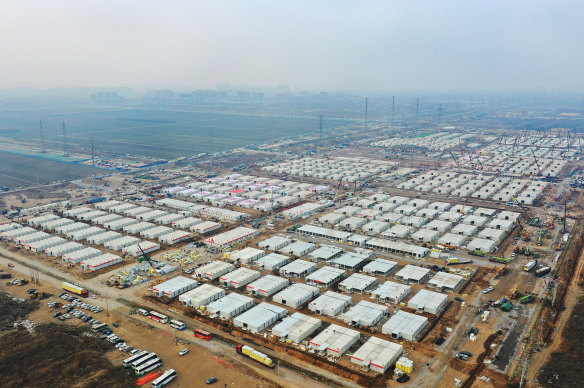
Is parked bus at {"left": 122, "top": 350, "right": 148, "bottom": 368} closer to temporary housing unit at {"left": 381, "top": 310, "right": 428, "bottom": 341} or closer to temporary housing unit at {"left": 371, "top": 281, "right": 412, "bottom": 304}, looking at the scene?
temporary housing unit at {"left": 381, "top": 310, "right": 428, "bottom": 341}

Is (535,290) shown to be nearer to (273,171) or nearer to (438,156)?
(273,171)

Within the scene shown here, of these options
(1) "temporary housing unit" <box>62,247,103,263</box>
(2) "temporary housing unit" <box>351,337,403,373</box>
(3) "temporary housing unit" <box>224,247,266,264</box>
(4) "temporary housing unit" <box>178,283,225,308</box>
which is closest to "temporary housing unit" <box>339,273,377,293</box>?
(2) "temporary housing unit" <box>351,337,403,373</box>

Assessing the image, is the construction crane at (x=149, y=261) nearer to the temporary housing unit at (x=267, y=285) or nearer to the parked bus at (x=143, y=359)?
the temporary housing unit at (x=267, y=285)

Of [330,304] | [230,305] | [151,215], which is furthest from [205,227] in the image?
[330,304]

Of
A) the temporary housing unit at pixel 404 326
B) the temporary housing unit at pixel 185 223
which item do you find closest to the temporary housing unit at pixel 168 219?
the temporary housing unit at pixel 185 223

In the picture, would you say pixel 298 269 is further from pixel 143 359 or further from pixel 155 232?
pixel 155 232

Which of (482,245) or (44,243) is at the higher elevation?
(482,245)
